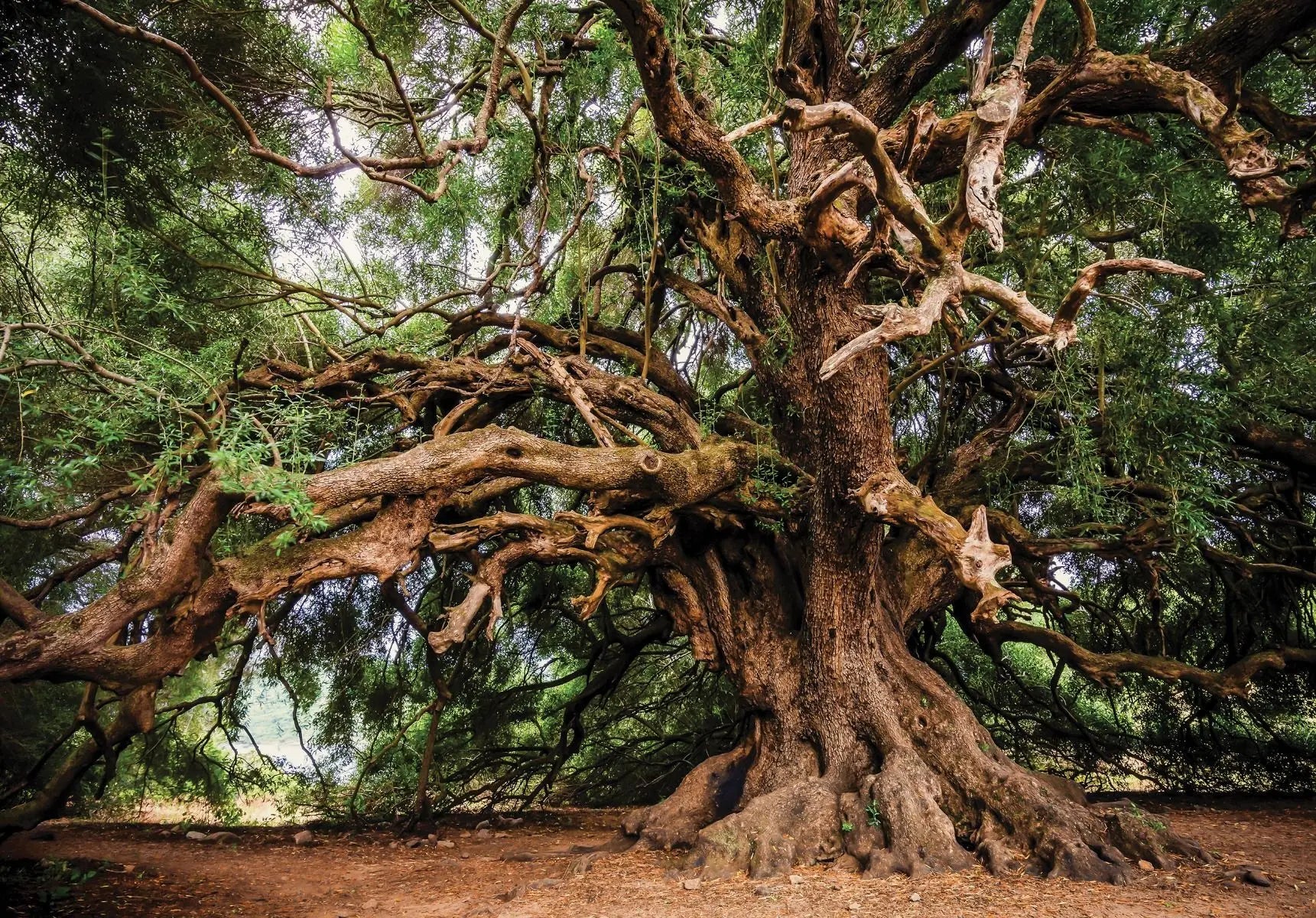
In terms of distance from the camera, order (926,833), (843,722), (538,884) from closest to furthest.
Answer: (926,833), (538,884), (843,722)

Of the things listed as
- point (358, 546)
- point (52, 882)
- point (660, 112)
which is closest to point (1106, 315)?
point (660, 112)

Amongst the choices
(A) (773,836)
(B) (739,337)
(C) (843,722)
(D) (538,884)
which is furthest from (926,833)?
(B) (739,337)

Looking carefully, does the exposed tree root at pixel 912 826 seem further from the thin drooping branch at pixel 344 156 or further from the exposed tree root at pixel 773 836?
the thin drooping branch at pixel 344 156

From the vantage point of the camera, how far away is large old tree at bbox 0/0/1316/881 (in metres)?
→ 3.86

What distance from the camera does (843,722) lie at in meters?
5.29

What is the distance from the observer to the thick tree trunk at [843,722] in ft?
14.5

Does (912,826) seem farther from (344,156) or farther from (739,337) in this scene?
(344,156)

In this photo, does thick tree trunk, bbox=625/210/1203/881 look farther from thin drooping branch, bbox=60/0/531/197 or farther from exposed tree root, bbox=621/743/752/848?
thin drooping branch, bbox=60/0/531/197

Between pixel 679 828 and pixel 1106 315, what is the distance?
428cm

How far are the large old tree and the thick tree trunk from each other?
27mm

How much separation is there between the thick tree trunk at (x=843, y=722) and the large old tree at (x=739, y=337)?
0.03 meters

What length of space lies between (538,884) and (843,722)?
7.01 ft

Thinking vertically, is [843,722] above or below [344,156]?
below

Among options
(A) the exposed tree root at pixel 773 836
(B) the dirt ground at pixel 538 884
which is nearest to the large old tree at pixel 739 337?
(A) the exposed tree root at pixel 773 836
